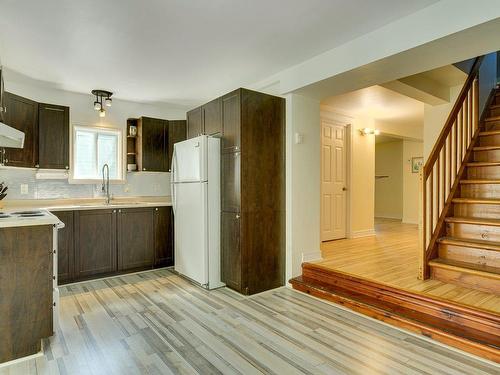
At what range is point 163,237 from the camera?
456cm

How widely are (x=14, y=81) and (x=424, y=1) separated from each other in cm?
467

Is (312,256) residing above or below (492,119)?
below

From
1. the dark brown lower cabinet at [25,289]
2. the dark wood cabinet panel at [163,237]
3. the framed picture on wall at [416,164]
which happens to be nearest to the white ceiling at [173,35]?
the dark brown lower cabinet at [25,289]

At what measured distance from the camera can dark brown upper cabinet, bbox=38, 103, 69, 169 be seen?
395 centimetres

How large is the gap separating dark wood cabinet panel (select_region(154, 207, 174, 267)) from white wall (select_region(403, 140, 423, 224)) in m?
6.33

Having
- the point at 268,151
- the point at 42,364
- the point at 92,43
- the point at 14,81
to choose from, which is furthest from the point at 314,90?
the point at 14,81

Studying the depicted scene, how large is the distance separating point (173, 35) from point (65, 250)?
2.88 metres

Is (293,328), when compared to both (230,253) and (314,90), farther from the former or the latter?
(314,90)

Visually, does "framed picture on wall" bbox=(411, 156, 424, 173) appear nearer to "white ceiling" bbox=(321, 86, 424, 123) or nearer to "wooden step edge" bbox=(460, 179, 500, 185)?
"white ceiling" bbox=(321, 86, 424, 123)

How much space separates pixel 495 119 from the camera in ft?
13.1

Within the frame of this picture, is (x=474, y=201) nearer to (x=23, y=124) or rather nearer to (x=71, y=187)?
(x=71, y=187)

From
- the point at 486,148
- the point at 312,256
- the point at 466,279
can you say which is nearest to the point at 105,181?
the point at 312,256

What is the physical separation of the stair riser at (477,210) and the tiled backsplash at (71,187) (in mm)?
4262

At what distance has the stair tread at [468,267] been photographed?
2646 mm
